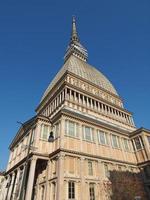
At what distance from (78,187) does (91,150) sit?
5.86 meters

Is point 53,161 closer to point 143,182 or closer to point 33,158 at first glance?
point 33,158

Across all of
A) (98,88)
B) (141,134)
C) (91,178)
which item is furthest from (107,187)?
(98,88)

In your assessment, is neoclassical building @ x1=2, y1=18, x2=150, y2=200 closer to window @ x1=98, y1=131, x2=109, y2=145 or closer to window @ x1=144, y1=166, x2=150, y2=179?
window @ x1=98, y1=131, x2=109, y2=145

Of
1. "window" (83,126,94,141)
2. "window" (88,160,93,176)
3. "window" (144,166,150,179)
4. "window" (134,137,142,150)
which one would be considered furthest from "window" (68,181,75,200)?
"window" (134,137,142,150)

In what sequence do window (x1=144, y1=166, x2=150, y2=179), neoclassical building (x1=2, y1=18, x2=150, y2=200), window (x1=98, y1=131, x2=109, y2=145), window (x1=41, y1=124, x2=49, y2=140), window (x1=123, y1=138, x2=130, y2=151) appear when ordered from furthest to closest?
window (x1=123, y1=138, x2=130, y2=151)
window (x1=144, y1=166, x2=150, y2=179)
window (x1=98, y1=131, x2=109, y2=145)
window (x1=41, y1=124, x2=49, y2=140)
neoclassical building (x1=2, y1=18, x2=150, y2=200)

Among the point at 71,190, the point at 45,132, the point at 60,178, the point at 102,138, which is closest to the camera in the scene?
the point at 60,178

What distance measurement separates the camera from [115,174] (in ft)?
84.1

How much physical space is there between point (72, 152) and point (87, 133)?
499cm

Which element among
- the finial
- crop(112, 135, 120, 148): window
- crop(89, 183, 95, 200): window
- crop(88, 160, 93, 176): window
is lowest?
crop(89, 183, 95, 200): window

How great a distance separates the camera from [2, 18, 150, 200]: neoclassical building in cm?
2094

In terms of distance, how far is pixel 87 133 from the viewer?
2675cm

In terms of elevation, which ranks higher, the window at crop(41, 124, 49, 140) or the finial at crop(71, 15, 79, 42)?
the finial at crop(71, 15, 79, 42)

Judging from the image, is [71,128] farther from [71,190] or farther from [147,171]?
[147,171]

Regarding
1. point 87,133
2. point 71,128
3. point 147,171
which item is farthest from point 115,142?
point 71,128
